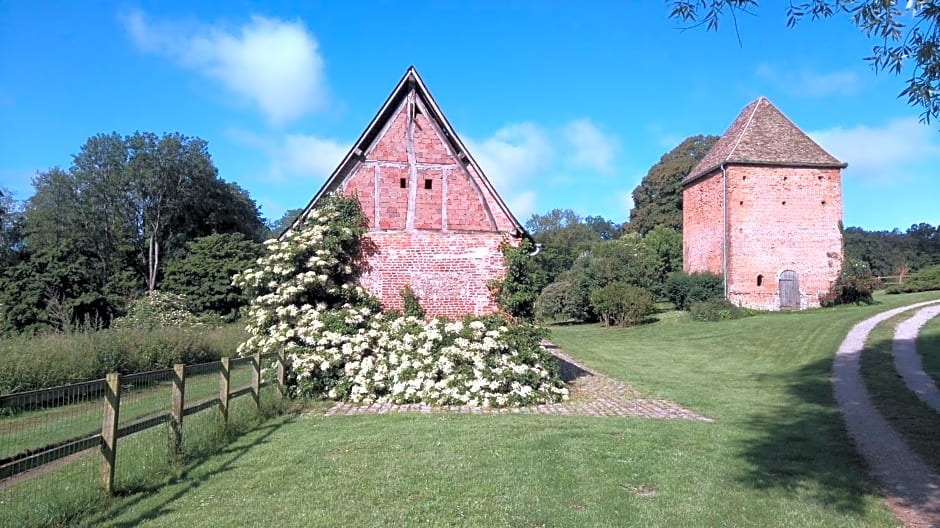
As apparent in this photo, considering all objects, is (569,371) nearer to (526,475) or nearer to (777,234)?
(526,475)

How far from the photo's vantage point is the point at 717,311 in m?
34.7

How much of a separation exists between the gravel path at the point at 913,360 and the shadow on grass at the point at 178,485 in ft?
38.7

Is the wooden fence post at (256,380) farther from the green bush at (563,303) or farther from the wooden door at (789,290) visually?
the wooden door at (789,290)

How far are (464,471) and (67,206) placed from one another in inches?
1920

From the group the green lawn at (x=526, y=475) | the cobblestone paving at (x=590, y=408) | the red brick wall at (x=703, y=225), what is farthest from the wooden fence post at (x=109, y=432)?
the red brick wall at (x=703, y=225)

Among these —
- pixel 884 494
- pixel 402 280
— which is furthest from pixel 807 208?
pixel 884 494

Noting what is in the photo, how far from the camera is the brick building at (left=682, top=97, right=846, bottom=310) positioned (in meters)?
36.1

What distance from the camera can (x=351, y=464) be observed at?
23.9 ft

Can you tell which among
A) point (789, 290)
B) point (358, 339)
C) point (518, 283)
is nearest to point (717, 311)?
point (789, 290)

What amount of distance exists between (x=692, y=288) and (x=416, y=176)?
26.2 metres

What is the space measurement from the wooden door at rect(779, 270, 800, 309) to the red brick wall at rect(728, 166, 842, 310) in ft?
0.85

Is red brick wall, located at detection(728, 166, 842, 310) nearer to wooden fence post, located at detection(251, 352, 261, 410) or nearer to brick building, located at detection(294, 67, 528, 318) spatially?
brick building, located at detection(294, 67, 528, 318)

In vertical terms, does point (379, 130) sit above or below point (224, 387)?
above

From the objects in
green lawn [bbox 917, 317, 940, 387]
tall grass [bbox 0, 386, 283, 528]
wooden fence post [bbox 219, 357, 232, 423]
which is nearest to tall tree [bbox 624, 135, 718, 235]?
green lawn [bbox 917, 317, 940, 387]
